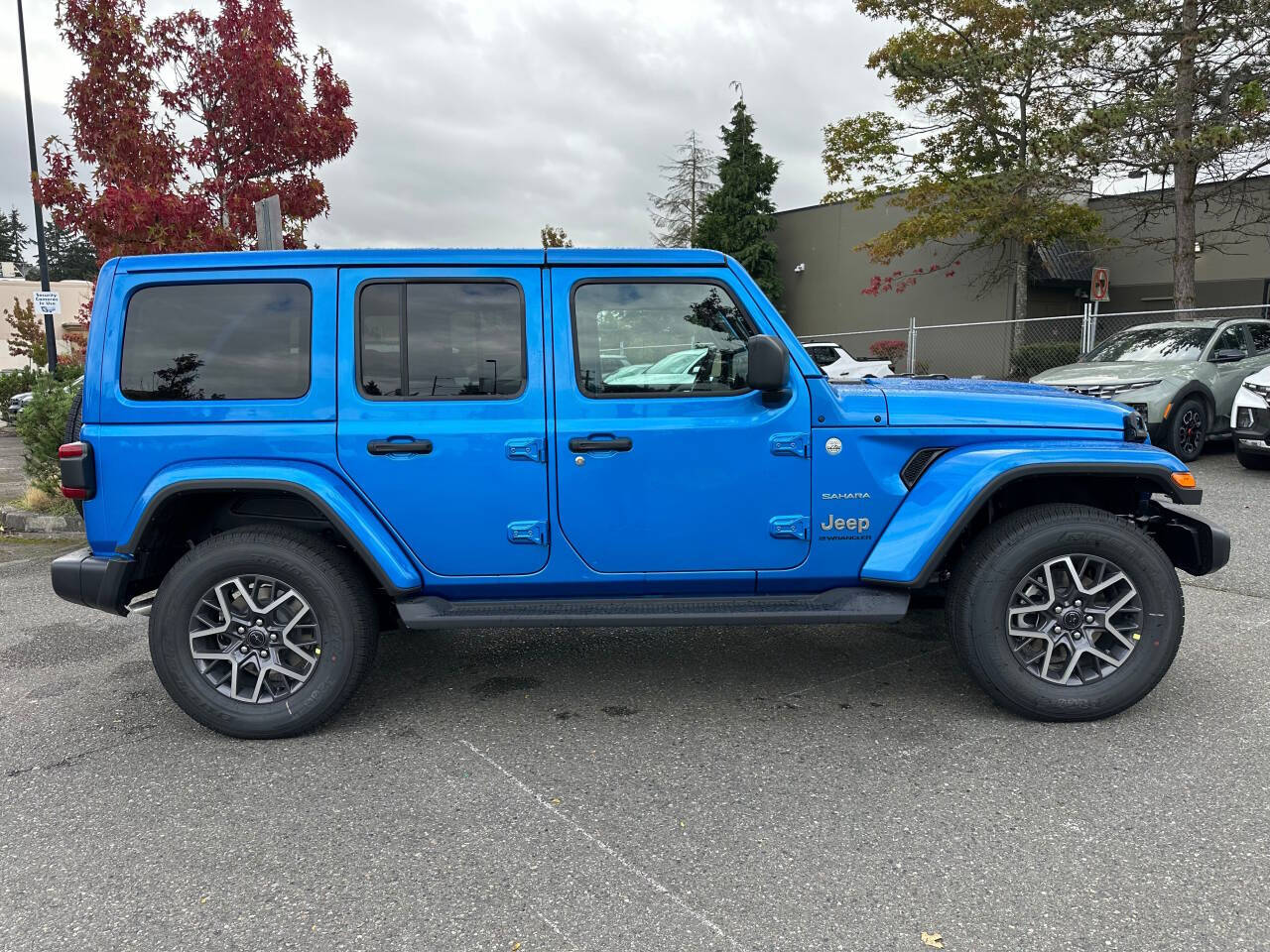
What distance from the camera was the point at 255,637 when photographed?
11.4ft

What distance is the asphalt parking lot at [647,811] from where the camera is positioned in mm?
2336

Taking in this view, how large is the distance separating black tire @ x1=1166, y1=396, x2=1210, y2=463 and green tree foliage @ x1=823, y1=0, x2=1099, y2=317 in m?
7.71

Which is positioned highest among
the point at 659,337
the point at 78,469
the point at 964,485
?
the point at 659,337

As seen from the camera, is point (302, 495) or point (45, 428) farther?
point (45, 428)

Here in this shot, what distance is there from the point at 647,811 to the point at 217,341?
2444 mm

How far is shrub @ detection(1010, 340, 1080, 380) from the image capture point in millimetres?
18984

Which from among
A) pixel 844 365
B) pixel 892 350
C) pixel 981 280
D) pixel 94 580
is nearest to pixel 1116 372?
pixel 844 365

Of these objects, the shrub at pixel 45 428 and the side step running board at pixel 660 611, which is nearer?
the side step running board at pixel 660 611

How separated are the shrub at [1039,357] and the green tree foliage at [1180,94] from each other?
11.3 feet

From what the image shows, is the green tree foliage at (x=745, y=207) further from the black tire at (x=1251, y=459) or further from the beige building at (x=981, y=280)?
the black tire at (x=1251, y=459)

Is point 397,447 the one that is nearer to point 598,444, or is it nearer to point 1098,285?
point 598,444

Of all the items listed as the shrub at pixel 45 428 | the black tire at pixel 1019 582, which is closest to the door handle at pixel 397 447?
the black tire at pixel 1019 582

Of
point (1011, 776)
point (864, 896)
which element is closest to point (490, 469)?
point (864, 896)

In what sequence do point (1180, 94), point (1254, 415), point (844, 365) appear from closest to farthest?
point (1254, 415) → point (1180, 94) → point (844, 365)
